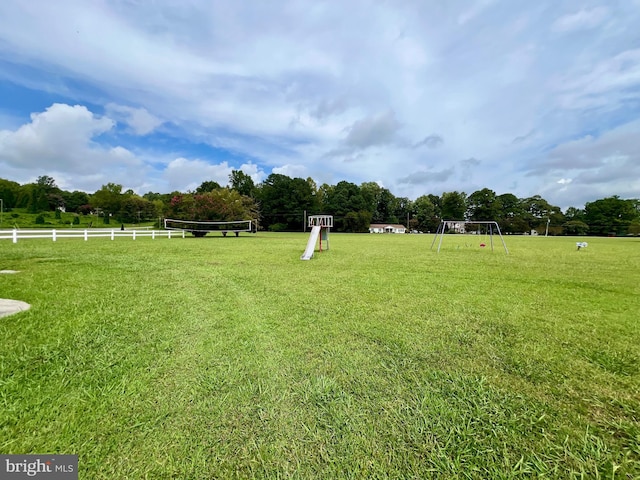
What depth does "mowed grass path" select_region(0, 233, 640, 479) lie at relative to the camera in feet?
5.38

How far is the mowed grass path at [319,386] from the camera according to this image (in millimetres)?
1639

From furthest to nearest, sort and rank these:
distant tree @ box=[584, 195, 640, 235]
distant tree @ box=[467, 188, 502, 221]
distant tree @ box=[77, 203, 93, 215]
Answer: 1. distant tree @ box=[467, 188, 502, 221]
2. distant tree @ box=[77, 203, 93, 215]
3. distant tree @ box=[584, 195, 640, 235]

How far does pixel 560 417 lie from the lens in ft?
6.29

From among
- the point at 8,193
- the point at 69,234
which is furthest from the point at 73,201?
the point at 69,234

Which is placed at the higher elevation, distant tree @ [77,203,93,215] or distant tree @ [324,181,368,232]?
distant tree @ [324,181,368,232]

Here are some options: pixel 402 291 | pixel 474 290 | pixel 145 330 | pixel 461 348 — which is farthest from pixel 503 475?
pixel 474 290

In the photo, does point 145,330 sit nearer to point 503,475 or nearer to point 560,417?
point 503,475

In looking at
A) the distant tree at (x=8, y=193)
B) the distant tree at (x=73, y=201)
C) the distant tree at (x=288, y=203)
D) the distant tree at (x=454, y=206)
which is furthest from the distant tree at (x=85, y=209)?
the distant tree at (x=454, y=206)

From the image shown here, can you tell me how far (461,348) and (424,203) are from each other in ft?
251

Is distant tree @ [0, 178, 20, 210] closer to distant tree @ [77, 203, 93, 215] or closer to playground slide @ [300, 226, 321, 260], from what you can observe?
distant tree @ [77, 203, 93, 215]

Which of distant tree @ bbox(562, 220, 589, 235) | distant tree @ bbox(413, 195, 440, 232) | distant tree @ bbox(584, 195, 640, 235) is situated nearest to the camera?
distant tree @ bbox(584, 195, 640, 235)

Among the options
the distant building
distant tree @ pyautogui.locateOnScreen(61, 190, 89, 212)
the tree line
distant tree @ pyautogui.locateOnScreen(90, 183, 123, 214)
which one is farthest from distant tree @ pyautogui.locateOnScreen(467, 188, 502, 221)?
distant tree @ pyautogui.locateOnScreen(61, 190, 89, 212)

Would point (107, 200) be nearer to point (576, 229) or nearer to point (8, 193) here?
point (8, 193)

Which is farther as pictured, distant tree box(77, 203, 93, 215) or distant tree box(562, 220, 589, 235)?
distant tree box(77, 203, 93, 215)
